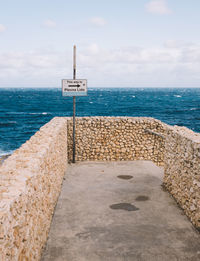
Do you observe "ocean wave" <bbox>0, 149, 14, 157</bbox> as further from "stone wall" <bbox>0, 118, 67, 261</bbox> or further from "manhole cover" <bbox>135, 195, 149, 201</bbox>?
"stone wall" <bbox>0, 118, 67, 261</bbox>

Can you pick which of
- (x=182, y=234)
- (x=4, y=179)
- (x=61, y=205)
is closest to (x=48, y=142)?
(x=61, y=205)

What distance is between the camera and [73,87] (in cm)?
1105

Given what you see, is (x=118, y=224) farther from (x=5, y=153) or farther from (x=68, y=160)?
(x=5, y=153)

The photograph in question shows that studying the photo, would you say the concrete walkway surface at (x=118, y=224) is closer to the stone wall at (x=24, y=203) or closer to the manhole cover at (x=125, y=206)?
the manhole cover at (x=125, y=206)

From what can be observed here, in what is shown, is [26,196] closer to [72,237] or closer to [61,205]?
[72,237]

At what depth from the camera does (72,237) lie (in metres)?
5.93

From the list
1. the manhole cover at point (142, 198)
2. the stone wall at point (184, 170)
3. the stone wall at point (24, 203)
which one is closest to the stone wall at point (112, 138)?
the stone wall at point (184, 170)

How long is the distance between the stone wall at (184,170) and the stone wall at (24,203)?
130 inches

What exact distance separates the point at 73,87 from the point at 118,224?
616cm

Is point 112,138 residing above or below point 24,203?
below

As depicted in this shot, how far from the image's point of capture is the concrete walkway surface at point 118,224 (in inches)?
211

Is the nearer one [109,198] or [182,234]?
[182,234]

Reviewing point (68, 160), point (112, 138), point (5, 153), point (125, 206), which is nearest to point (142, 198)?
point (125, 206)

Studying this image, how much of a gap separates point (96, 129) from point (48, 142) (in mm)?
5587
